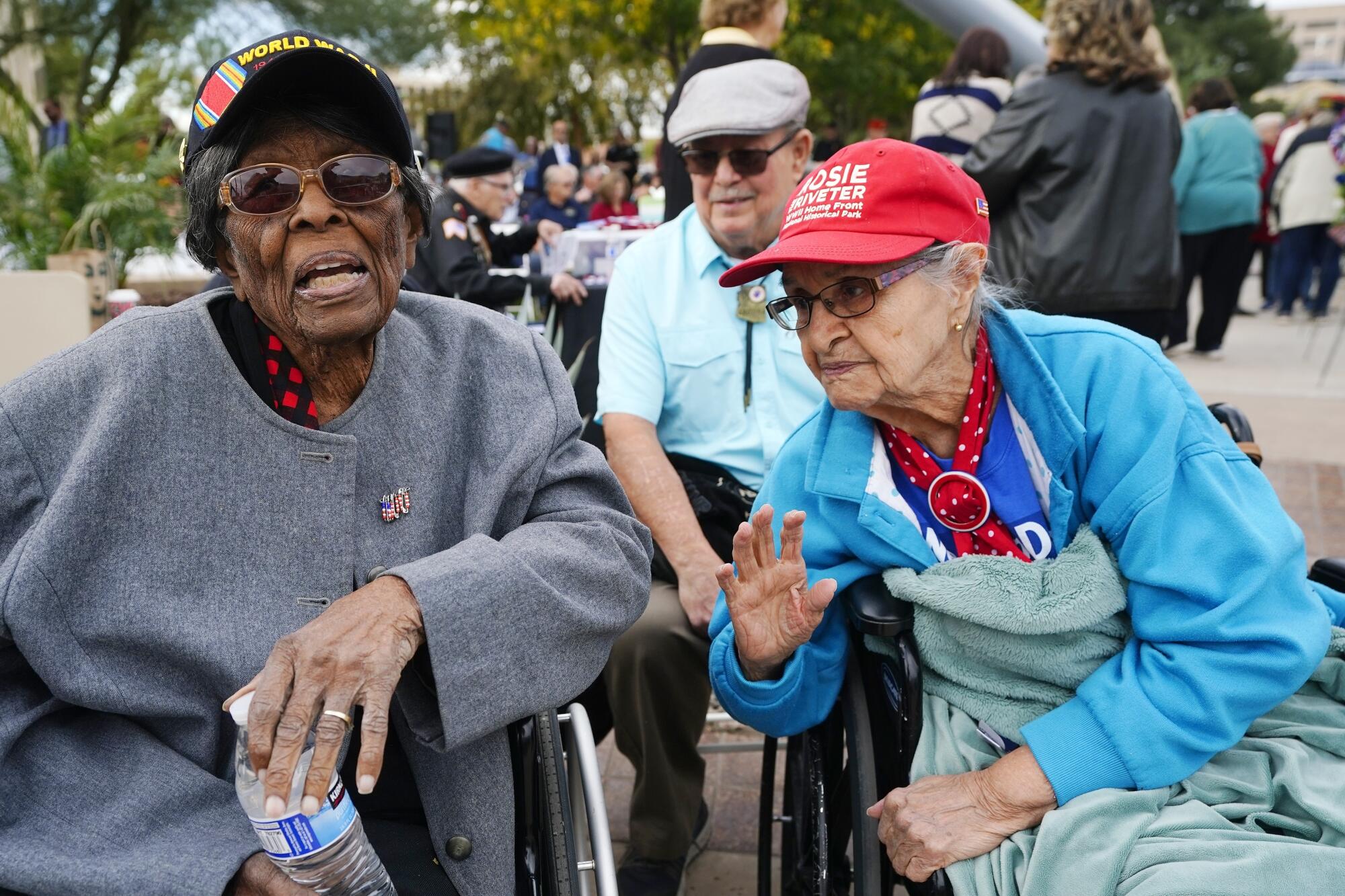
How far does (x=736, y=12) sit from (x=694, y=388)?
6.05 feet

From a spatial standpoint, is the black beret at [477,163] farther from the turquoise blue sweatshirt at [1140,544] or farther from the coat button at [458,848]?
the coat button at [458,848]

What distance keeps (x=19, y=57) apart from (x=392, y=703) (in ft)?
73.7

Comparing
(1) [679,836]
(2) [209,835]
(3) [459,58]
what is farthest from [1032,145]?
(3) [459,58]

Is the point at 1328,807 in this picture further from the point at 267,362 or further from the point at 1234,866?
the point at 267,362

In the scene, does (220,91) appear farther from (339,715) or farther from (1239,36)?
(1239,36)

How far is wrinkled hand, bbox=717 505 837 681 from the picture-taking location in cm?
170

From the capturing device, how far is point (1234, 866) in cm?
143

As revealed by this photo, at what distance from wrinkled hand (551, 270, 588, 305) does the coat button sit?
14.6ft

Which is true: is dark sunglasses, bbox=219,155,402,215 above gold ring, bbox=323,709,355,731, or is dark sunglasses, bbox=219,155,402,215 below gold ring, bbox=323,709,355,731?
above

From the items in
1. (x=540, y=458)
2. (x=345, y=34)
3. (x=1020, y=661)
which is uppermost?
(x=345, y=34)

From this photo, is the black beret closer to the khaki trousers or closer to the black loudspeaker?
the khaki trousers

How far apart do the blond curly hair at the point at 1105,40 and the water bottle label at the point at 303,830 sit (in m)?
3.78

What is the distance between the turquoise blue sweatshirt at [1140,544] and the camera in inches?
62.2

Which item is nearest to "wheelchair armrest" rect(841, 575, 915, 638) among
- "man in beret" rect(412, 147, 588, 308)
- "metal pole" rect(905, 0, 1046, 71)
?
"man in beret" rect(412, 147, 588, 308)
